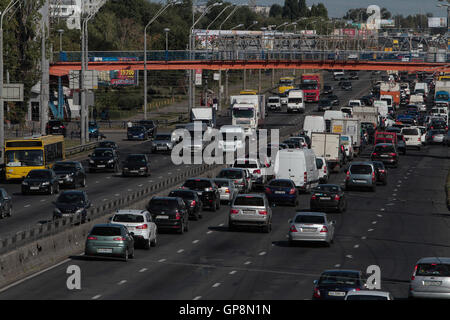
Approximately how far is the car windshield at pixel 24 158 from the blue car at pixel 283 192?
1391 cm

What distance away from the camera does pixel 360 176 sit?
202ft

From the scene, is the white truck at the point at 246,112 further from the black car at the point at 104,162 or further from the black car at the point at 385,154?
the black car at the point at 104,162

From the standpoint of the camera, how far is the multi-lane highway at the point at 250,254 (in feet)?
100

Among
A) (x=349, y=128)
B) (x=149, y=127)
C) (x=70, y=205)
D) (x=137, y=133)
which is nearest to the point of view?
(x=70, y=205)

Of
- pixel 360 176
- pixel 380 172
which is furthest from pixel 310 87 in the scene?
pixel 360 176

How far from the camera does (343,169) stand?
74.2 m

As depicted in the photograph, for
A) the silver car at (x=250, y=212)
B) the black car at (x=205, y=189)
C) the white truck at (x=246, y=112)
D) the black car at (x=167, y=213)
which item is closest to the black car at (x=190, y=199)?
the black car at (x=205, y=189)

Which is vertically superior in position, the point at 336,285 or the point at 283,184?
the point at 336,285

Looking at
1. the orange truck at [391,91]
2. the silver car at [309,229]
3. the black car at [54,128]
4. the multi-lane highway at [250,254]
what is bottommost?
the multi-lane highway at [250,254]

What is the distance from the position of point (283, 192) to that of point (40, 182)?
1230cm

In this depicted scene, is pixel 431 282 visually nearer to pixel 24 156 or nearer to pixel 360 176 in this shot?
pixel 360 176

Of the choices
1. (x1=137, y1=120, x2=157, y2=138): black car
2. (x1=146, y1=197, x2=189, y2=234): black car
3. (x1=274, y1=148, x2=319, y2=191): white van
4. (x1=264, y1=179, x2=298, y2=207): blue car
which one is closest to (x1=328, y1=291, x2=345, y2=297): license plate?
(x1=146, y1=197, x2=189, y2=234): black car

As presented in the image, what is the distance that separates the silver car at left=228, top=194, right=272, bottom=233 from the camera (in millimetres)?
44688
